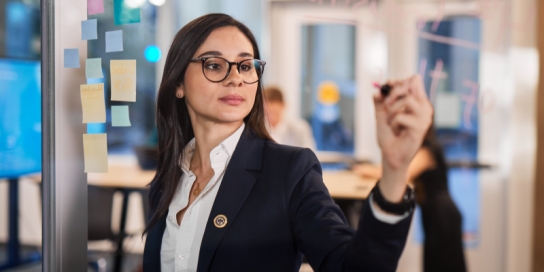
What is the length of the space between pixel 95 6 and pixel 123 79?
0.23 m

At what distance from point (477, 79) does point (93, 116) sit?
1.08 metres

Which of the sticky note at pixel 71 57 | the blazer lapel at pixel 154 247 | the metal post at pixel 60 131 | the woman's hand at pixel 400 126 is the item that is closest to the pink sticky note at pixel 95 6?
the metal post at pixel 60 131

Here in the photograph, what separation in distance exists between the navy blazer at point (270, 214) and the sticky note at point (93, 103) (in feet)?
1.57

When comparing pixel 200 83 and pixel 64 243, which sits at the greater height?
pixel 200 83

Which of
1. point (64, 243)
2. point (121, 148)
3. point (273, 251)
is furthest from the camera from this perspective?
point (121, 148)

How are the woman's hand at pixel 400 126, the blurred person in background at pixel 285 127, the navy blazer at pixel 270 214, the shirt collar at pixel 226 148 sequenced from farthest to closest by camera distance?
the blurred person in background at pixel 285 127 < the shirt collar at pixel 226 148 < the navy blazer at pixel 270 214 < the woman's hand at pixel 400 126

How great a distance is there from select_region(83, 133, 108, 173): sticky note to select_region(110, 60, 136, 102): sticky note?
0.13 metres

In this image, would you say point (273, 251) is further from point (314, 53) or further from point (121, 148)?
point (314, 53)

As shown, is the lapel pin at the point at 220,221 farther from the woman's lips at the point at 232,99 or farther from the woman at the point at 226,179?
the woman's lips at the point at 232,99

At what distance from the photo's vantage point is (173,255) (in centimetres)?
123

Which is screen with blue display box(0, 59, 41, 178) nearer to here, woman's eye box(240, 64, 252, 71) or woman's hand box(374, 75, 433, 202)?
woman's eye box(240, 64, 252, 71)

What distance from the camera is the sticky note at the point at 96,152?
1.46 m

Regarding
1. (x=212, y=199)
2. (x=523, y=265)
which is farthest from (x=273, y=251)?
(x=523, y=265)

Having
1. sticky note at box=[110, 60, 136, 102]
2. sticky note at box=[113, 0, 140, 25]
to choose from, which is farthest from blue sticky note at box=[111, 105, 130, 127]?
sticky note at box=[113, 0, 140, 25]
